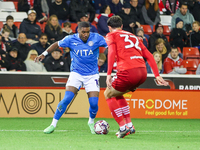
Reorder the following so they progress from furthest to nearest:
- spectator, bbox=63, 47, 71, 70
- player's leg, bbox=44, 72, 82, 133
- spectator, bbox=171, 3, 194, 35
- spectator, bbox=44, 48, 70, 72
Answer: spectator, bbox=171, 3, 194, 35
spectator, bbox=63, 47, 71, 70
spectator, bbox=44, 48, 70, 72
player's leg, bbox=44, 72, 82, 133

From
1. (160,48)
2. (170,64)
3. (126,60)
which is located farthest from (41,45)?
(126,60)

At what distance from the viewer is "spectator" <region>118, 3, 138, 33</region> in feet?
43.2

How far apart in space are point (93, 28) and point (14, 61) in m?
3.27

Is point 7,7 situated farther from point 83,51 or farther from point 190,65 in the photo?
point 83,51

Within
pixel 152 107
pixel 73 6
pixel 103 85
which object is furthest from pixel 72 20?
pixel 152 107

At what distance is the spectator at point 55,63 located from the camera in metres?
11.1

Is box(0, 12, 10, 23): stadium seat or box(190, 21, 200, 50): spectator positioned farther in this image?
box(190, 21, 200, 50): spectator

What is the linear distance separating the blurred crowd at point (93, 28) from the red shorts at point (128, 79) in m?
5.30

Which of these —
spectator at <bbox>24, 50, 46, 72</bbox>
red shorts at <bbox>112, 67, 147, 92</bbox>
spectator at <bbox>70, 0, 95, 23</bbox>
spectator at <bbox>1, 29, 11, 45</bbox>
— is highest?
spectator at <bbox>70, 0, 95, 23</bbox>

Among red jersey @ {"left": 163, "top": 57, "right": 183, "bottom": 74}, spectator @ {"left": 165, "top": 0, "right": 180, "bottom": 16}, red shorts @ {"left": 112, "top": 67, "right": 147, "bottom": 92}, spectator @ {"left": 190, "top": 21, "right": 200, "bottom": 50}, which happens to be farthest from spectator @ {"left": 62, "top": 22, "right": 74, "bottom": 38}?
red shorts @ {"left": 112, "top": 67, "right": 147, "bottom": 92}

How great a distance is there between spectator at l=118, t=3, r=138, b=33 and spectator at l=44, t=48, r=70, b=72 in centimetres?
313

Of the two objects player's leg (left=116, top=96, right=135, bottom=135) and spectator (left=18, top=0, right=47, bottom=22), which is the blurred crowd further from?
player's leg (left=116, top=96, right=135, bottom=135)

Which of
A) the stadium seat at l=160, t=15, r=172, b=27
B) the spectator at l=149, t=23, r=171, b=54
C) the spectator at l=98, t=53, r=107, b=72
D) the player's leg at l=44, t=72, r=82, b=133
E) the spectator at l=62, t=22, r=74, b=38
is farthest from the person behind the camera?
the stadium seat at l=160, t=15, r=172, b=27

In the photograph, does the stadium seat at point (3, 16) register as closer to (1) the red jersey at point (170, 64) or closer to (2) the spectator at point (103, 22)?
(2) the spectator at point (103, 22)
